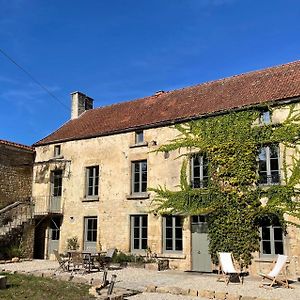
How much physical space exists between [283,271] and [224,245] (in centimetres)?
228

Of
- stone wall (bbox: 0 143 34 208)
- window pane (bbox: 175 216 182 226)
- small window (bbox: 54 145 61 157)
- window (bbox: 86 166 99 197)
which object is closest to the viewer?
window pane (bbox: 175 216 182 226)

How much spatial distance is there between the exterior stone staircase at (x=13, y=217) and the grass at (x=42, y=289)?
6739 mm

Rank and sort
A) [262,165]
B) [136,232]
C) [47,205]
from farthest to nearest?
[47,205]
[136,232]
[262,165]

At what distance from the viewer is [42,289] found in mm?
10234

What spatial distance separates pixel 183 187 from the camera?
1587 cm

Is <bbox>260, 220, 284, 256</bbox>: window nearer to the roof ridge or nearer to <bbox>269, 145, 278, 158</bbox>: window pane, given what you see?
<bbox>269, 145, 278, 158</bbox>: window pane

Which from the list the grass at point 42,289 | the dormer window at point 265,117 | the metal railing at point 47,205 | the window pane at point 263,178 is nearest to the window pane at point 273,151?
the window pane at point 263,178

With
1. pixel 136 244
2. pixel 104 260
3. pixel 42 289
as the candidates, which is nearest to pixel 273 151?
pixel 136 244

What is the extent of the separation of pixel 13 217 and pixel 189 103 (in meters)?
10.5

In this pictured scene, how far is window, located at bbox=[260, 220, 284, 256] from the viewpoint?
13.6m

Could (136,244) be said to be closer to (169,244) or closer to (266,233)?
(169,244)

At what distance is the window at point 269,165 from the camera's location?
14.1m

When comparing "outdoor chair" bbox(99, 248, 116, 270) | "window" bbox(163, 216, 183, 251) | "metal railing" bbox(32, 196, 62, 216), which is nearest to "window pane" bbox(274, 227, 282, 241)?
"window" bbox(163, 216, 183, 251)

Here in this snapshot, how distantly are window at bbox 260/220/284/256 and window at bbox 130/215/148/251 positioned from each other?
5.14 m
